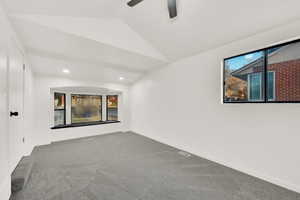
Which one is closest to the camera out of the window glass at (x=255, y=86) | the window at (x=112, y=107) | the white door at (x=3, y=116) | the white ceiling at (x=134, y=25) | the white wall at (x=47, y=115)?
the white door at (x=3, y=116)

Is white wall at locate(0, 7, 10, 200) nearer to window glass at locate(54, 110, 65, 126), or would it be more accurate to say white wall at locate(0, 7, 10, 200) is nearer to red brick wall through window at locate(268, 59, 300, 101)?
window glass at locate(54, 110, 65, 126)

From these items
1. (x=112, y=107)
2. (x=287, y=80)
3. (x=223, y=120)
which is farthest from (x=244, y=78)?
(x=112, y=107)

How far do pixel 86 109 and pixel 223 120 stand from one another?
16.7ft

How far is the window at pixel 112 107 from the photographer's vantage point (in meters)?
5.84

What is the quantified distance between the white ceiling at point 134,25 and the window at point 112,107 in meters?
2.93

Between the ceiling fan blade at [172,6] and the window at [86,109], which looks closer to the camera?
the ceiling fan blade at [172,6]

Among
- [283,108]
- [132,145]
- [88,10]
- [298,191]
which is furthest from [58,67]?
[298,191]

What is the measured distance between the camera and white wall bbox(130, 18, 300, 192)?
1.80m

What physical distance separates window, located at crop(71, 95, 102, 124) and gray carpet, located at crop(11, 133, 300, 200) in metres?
2.16

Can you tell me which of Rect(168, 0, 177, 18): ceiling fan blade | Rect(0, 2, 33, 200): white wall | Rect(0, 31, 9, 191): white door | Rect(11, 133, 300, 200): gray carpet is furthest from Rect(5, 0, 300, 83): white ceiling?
Rect(11, 133, 300, 200): gray carpet

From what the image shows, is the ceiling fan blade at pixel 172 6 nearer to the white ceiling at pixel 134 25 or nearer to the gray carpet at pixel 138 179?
the white ceiling at pixel 134 25

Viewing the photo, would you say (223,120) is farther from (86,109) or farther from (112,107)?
(86,109)

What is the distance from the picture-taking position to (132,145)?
3703 mm

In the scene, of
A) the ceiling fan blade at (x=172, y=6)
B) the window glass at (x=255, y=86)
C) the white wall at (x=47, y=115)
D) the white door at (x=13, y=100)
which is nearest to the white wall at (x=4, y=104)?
the white door at (x=13, y=100)
